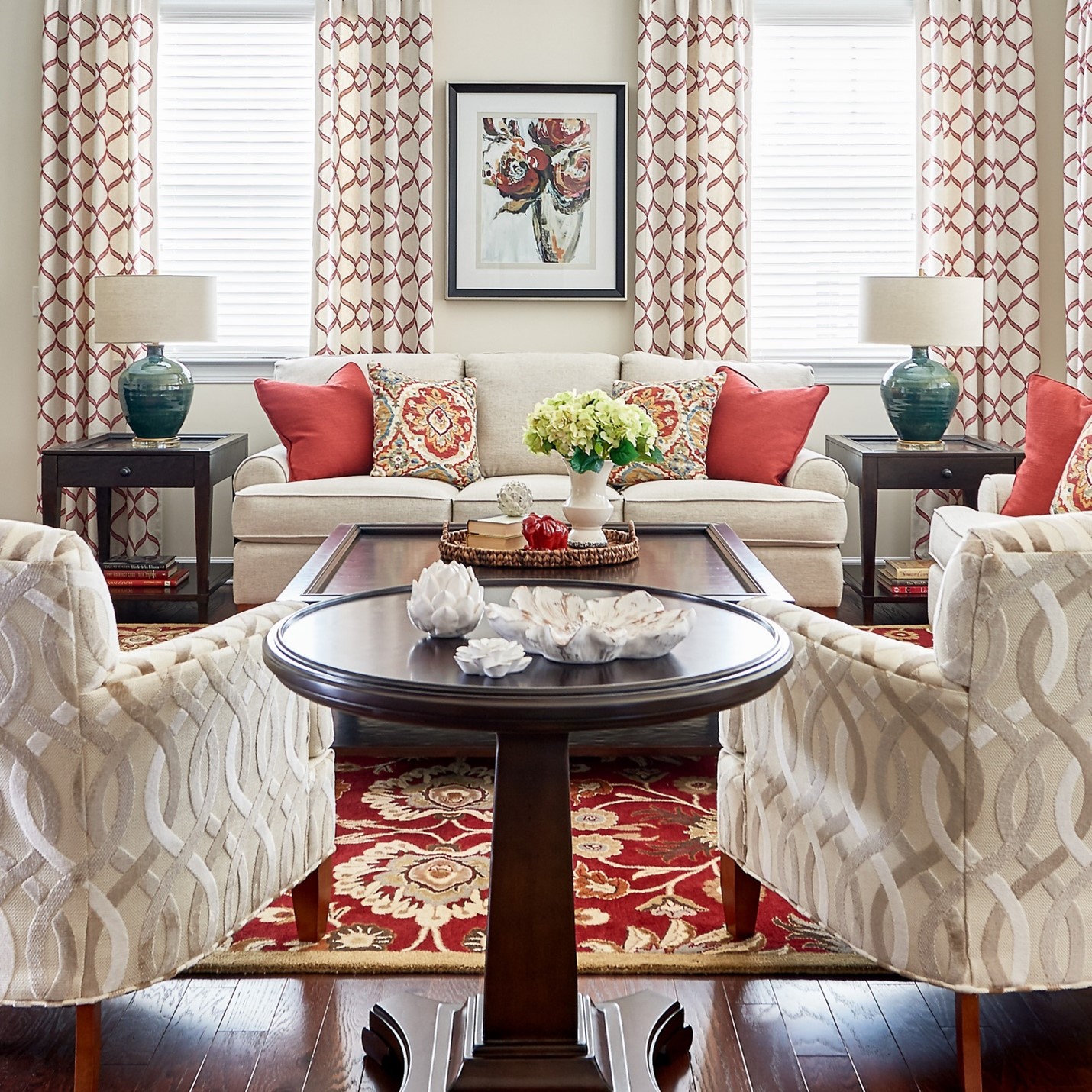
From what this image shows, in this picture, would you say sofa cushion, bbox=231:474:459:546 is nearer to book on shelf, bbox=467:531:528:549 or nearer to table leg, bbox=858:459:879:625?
book on shelf, bbox=467:531:528:549

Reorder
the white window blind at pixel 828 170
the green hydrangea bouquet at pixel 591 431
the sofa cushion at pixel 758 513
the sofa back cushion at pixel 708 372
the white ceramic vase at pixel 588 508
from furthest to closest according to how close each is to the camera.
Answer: the white window blind at pixel 828 170 < the sofa back cushion at pixel 708 372 < the sofa cushion at pixel 758 513 < the white ceramic vase at pixel 588 508 < the green hydrangea bouquet at pixel 591 431

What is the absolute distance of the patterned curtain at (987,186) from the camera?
16.4ft

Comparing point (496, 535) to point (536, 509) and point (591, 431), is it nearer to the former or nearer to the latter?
point (591, 431)

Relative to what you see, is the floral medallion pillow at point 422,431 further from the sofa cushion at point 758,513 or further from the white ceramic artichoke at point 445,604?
the white ceramic artichoke at point 445,604

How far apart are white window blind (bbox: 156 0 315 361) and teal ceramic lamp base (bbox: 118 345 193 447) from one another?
22.0 inches

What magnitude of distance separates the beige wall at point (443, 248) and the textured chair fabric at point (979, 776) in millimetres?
3723

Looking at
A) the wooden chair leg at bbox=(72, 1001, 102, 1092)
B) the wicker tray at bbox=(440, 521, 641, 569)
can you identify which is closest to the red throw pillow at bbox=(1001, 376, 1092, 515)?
the wicker tray at bbox=(440, 521, 641, 569)

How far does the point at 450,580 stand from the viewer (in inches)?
65.1

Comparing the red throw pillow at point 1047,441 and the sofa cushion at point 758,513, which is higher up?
the red throw pillow at point 1047,441

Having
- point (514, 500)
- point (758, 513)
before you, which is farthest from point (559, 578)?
point (758, 513)

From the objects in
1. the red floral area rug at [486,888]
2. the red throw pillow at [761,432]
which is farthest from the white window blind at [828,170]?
the red floral area rug at [486,888]

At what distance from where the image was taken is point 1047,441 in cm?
370

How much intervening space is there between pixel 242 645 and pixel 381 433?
2814 millimetres

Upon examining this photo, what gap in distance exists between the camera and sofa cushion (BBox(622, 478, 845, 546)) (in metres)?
4.14
